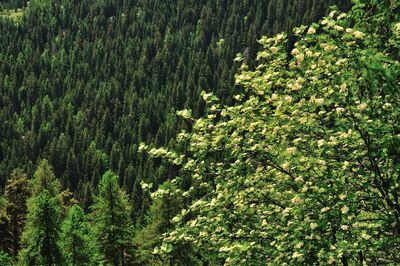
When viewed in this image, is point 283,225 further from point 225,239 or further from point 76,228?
point 76,228

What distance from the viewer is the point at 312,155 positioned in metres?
10.2

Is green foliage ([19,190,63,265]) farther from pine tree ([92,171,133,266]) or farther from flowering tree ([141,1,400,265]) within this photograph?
flowering tree ([141,1,400,265])

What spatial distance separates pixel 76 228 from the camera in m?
46.6

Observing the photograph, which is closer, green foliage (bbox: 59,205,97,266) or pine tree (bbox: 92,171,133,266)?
green foliage (bbox: 59,205,97,266)

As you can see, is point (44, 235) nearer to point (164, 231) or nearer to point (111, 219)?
point (111, 219)

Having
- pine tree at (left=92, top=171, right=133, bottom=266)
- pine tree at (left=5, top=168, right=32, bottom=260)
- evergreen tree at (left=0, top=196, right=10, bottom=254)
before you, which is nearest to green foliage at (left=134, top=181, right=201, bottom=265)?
pine tree at (left=92, top=171, right=133, bottom=266)

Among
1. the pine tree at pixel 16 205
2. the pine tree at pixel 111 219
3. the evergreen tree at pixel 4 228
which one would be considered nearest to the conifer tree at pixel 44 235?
the pine tree at pixel 111 219

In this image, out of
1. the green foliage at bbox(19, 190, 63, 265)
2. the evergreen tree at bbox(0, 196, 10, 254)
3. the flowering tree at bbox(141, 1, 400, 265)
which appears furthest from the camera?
the evergreen tree at bbox(0, 196, 10, 254)

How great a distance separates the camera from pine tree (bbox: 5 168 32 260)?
6097 centimetres

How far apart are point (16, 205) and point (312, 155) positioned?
56706mm

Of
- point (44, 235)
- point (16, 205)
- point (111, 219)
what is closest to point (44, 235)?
point (44, 235)

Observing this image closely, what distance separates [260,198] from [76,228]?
1489 inches

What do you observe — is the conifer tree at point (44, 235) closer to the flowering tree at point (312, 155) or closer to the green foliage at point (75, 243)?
the green foliage at point (75, 243)

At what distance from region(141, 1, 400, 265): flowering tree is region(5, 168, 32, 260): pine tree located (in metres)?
53.3
